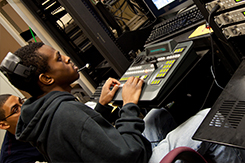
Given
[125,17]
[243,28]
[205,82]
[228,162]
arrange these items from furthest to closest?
[125,17] < [205,82] < [243,28] < [228,162]

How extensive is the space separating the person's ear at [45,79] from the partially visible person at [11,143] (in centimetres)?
88

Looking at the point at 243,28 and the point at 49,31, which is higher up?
the point at 49,31

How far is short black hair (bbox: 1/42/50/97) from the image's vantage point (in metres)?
0.78

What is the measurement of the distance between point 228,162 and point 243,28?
19.7 inches

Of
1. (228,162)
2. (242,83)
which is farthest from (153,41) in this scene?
(228,162)

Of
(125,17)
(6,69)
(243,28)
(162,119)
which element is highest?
(6,69)

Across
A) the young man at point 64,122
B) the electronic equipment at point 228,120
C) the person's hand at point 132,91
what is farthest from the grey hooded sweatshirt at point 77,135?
the electronic equipment at point 228,120

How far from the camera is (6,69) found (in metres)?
0.76

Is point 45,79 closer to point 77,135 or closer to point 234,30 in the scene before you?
point 77,135

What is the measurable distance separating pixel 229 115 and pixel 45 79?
2.37 feet

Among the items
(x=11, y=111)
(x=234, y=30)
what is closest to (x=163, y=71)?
(x=234, y=30)

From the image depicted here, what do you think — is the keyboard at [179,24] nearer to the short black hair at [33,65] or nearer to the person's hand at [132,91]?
the person's hand at [132,91]

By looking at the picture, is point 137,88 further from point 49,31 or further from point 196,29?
point 49,31

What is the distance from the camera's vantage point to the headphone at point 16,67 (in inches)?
29.5
